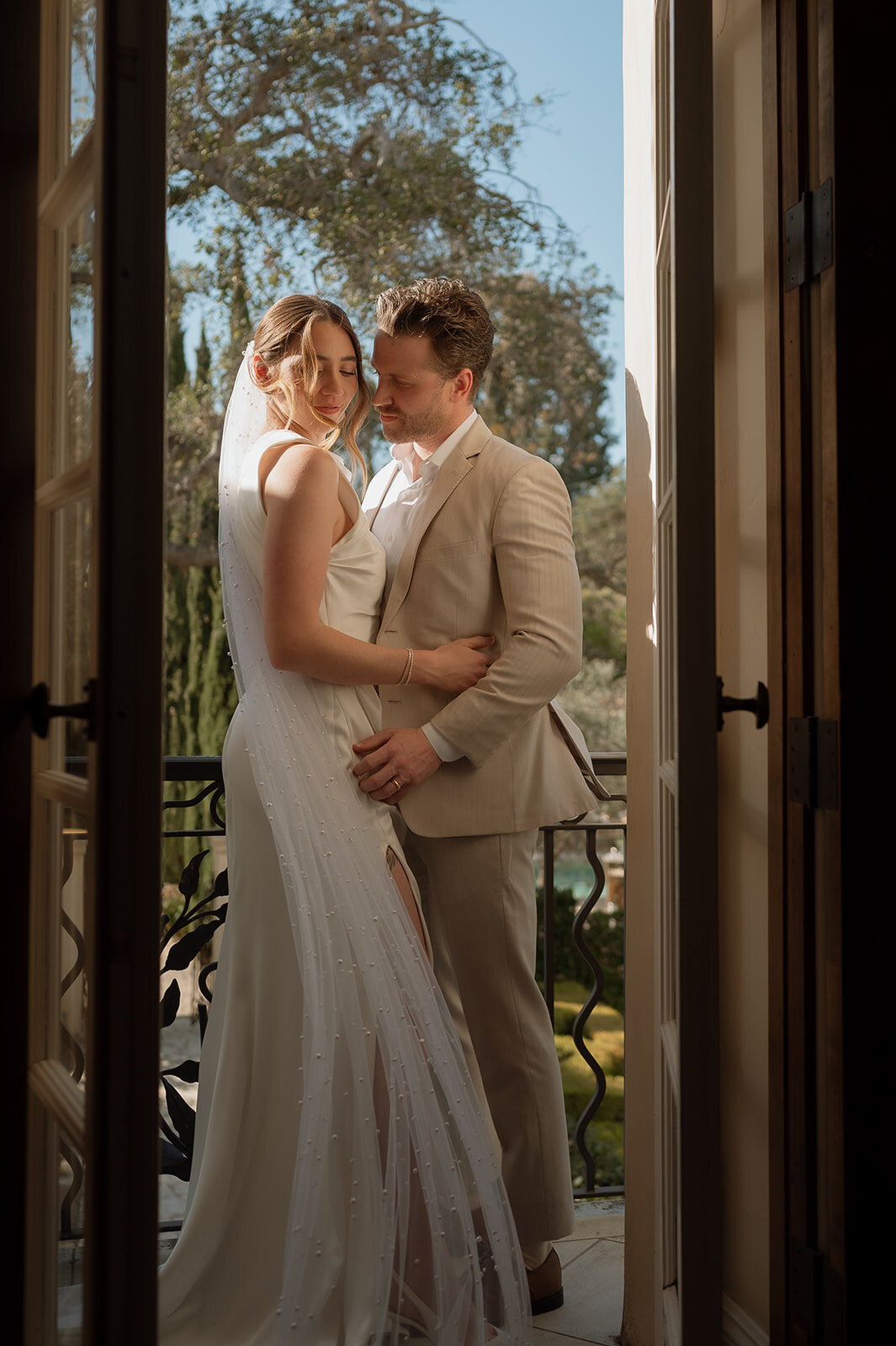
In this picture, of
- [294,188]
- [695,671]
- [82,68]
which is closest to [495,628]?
[695,671]

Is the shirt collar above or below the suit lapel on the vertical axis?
above

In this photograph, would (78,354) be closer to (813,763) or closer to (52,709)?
(52,709)

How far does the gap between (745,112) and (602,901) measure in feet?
28.8

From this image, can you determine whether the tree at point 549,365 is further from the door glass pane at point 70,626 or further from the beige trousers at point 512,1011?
the door glass pane at point 70,626

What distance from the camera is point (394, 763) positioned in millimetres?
2088

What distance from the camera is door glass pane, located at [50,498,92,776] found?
4.44ft

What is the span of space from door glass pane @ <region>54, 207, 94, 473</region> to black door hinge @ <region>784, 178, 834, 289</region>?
3.18ft

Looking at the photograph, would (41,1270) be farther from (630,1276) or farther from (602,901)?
(602,901)

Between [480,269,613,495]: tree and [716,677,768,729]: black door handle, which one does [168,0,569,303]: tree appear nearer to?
[480,269,613,495]: tree

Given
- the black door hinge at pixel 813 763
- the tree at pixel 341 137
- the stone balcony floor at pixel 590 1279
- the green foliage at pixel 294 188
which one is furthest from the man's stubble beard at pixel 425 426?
the tree at pixel 341 137

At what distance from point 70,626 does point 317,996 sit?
2.62 ft

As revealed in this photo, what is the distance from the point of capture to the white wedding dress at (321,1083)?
1786 millimetres

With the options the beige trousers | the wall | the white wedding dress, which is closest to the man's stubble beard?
the white wedding dress

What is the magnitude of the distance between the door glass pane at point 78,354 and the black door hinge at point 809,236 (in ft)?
3.18
